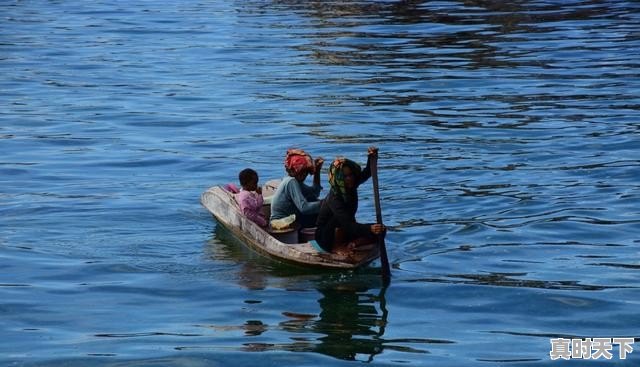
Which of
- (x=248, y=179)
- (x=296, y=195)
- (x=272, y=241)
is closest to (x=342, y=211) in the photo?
(x=272, y=241)

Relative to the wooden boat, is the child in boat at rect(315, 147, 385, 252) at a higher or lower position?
higher

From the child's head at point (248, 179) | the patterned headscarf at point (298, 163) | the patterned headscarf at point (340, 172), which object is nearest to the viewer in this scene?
the patterned headscarf at point (340, 172)

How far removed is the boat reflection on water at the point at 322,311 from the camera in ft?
40.2

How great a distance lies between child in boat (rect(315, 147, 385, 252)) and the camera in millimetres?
14086

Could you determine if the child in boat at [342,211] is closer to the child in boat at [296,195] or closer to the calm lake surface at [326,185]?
the calm lake surface at [326,185]

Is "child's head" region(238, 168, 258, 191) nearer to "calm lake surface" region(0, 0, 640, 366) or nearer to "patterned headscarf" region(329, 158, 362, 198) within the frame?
"calm lake surface" region(0, 0, 640, 366)

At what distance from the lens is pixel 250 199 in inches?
628

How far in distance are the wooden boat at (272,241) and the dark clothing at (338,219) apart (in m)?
0.16

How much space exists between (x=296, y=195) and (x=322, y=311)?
7.79ft

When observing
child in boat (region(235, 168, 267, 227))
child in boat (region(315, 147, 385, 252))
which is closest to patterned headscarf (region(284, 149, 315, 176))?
child in boat (region(235, 168, 267, 227))

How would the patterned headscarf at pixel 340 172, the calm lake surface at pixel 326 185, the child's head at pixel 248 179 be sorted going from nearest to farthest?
the calm lake surface at pixel 326 185 < the patterned headscarf at pixel 340 172 < the child's head at pixel 248 179

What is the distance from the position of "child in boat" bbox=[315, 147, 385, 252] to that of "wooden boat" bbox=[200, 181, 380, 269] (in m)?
0.15

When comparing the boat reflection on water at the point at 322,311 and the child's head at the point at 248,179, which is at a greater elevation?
the child's head at the point at 248,179

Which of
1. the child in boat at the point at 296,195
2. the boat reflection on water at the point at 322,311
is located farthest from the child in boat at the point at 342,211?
the child in boat at the point at 296,195
